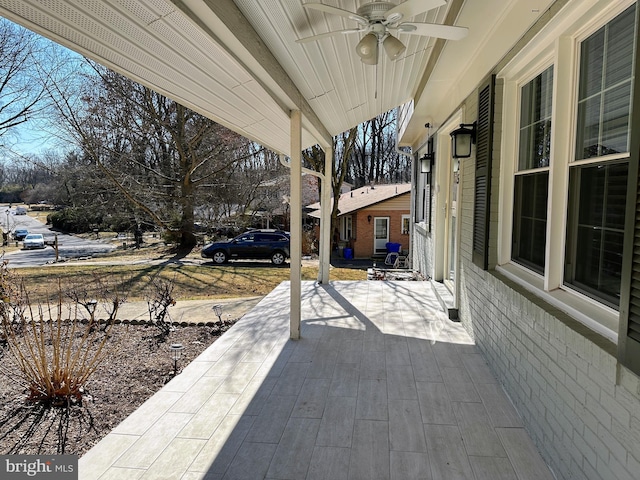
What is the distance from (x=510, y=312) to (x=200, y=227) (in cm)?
1609

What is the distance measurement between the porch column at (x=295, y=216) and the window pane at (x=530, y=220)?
2.03 meters

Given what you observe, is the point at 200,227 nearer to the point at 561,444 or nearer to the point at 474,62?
the point at 474,62

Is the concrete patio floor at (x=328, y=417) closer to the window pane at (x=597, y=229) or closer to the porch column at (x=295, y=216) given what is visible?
the porch column at (x=295, y=216)

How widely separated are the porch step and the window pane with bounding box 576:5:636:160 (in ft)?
9.66

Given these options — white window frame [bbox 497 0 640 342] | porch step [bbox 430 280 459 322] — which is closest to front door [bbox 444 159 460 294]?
porch step [bbox 430 280 459 322]

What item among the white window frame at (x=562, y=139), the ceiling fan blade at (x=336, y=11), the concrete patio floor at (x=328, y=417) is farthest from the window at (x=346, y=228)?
the ceiling fan blade at (x=336, y=11)

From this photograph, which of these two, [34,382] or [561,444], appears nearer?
[561,444]

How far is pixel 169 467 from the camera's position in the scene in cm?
225

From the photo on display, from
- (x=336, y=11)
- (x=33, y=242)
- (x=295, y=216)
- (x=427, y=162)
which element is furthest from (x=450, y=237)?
(x=33, y=242)

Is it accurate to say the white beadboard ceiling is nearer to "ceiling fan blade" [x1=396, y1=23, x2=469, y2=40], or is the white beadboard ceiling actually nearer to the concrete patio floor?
"ceiling fan blade" [x1=396, y1=23, x2=469, y2=40]

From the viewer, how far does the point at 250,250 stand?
1566cm

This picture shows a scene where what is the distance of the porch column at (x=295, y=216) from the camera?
163 inches

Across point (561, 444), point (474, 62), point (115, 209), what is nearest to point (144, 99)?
point (115, 209)

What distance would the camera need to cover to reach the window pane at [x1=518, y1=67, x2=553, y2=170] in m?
2.69
